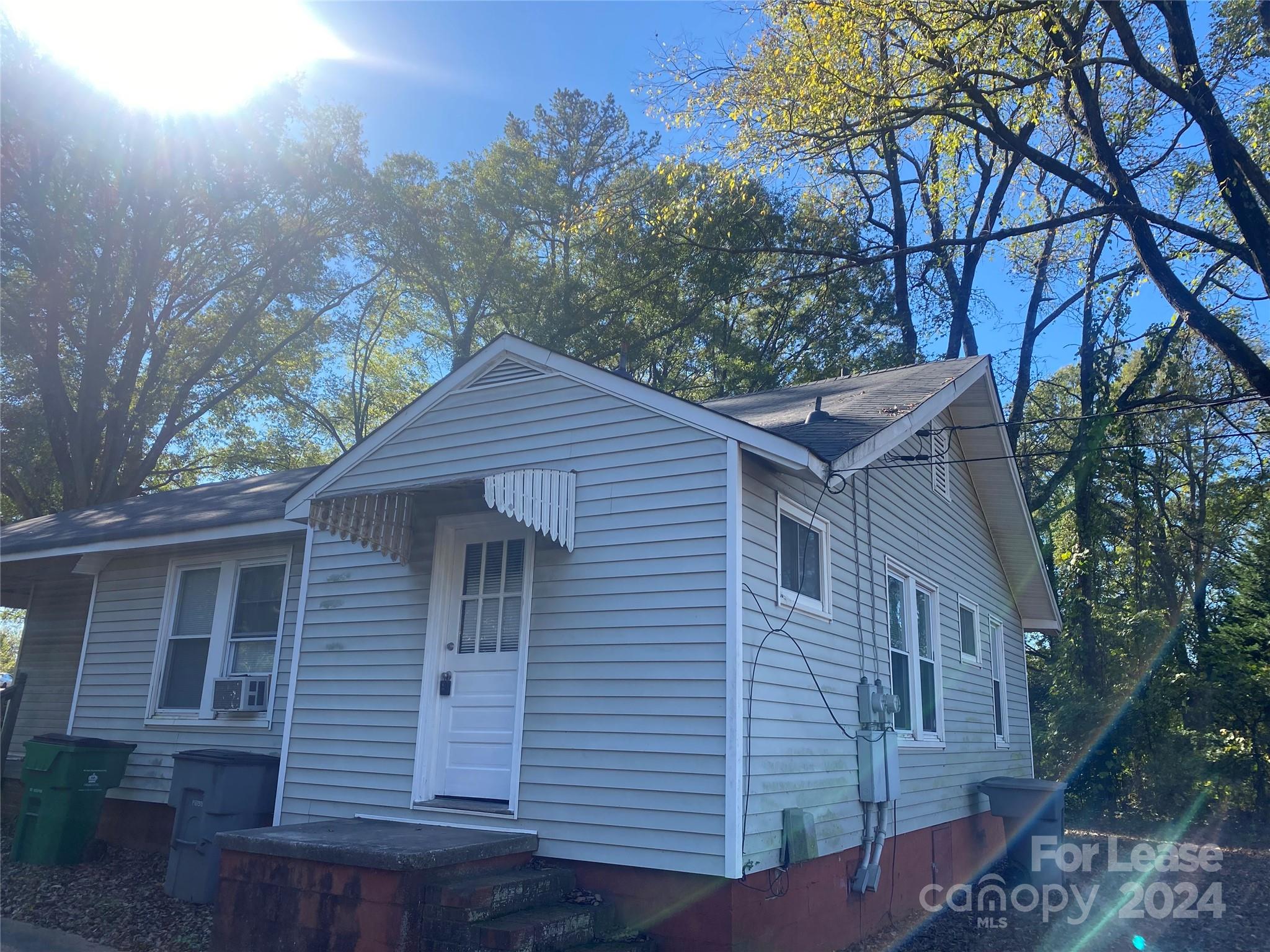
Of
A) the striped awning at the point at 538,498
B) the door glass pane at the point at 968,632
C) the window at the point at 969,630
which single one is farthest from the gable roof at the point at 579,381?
the door glass pane at the point at 968,632

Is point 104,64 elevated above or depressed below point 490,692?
above

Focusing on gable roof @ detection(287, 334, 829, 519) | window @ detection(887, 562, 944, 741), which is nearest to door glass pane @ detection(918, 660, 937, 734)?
window @ detection(887, 562, 944, 741)

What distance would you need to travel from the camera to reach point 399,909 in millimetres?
4996

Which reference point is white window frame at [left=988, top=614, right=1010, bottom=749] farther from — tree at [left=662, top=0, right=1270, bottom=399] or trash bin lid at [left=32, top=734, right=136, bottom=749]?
trash bin lid at [left=32, top=734, right=136, bottom=749]

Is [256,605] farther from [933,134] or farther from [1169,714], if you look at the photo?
[1169,714]

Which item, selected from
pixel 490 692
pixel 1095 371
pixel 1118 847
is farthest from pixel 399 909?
pixel 1095 371

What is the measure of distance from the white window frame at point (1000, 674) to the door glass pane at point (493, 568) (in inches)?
285

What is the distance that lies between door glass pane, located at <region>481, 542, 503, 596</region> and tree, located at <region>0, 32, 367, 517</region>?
17.2m

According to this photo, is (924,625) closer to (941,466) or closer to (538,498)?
(941,466)

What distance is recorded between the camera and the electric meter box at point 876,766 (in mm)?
7027

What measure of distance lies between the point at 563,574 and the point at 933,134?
35.4ft

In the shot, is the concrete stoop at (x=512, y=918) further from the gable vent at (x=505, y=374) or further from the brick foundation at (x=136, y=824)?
the brick foundation at (x=136, y=824)

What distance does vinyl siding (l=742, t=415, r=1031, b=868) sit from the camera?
5.76 metres

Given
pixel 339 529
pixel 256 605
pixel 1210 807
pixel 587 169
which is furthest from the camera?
pixel 587 169
